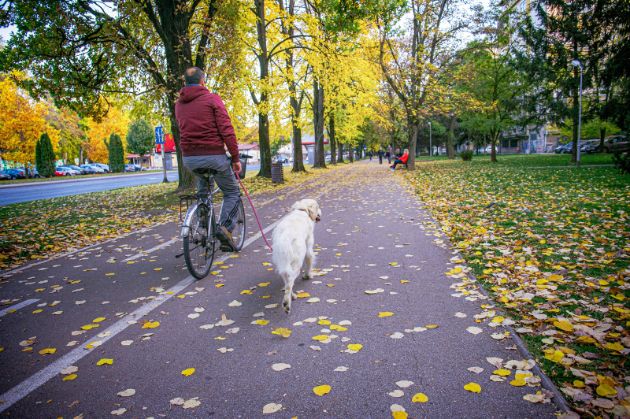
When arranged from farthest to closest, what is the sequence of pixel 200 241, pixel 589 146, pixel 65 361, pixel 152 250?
pixel 589 146 < pixel 152 250 < pixel 200 241 < pixel 65 361

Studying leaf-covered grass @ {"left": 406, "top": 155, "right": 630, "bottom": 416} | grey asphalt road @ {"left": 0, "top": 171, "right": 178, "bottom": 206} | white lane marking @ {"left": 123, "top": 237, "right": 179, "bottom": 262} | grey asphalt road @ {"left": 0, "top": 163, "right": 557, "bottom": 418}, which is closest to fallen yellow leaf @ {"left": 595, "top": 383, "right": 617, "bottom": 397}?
leaf-covered grass @ {"left": 406, "top": 155, "right": 630, "bottom": 416}

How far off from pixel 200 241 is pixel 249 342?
210 centimetres

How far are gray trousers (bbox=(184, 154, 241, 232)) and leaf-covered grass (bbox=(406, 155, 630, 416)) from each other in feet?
11.4

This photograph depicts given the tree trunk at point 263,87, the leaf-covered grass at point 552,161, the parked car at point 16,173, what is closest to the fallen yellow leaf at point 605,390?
the tree trunk at point 263,87

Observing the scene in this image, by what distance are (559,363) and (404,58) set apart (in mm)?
26287

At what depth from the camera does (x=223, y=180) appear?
5281 mm

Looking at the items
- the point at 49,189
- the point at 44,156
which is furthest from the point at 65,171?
the point at 49,189

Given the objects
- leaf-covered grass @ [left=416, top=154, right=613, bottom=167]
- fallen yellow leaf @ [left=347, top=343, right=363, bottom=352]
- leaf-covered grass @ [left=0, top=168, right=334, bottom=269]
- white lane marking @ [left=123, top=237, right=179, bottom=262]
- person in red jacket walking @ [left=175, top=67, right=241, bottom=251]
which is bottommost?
fallen yellow leaf @ [left=347, top=343, right=363, bottom=352]

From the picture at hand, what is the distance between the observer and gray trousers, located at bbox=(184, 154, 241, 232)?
5.00m

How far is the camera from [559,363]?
274 centimetres

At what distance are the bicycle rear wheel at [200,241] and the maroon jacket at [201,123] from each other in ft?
2.61

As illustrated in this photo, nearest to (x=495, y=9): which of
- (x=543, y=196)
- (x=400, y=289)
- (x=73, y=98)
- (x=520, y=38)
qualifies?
(x=520, y=38)

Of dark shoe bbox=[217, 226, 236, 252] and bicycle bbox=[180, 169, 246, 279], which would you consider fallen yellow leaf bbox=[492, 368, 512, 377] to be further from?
dark shoe bbox=[217, 226, 236, 252]

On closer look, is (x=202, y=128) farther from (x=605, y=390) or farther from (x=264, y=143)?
(x=264, y=143)
